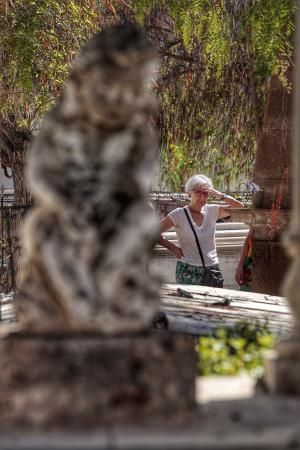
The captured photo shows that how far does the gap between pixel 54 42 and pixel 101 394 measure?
8.20 metres

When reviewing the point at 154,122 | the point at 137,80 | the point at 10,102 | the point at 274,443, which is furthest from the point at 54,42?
the point at 274,443

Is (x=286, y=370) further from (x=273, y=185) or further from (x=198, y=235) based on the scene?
(x=273, y=185)

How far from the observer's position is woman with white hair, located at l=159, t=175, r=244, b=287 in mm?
10086

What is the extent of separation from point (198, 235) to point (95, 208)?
18.7 ft

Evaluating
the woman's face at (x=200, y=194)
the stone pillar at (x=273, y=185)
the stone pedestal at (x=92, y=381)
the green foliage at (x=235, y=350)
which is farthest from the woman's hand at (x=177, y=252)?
the stone pedestal at (x=92, y=381)

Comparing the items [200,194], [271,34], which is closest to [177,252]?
[200,194]

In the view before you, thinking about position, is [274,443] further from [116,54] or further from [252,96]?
[252,96]

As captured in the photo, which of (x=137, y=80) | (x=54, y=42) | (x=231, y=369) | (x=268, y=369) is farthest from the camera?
(x=54, y=42)

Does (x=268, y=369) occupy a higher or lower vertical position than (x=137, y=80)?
lower

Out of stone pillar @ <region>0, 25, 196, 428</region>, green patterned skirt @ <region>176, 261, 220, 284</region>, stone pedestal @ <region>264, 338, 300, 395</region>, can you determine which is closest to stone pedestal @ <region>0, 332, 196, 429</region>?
stone pillar @ <region>0, 25, 196, 428</region>

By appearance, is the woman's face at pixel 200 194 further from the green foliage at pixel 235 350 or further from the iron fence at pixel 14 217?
the green foliage at pixel 235 350

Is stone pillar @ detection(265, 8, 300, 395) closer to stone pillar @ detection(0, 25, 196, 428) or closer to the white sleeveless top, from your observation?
stone pillar @ detection(0, 25, 196, 428)

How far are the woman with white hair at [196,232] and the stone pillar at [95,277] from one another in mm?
5517

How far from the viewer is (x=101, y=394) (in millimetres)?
4242
